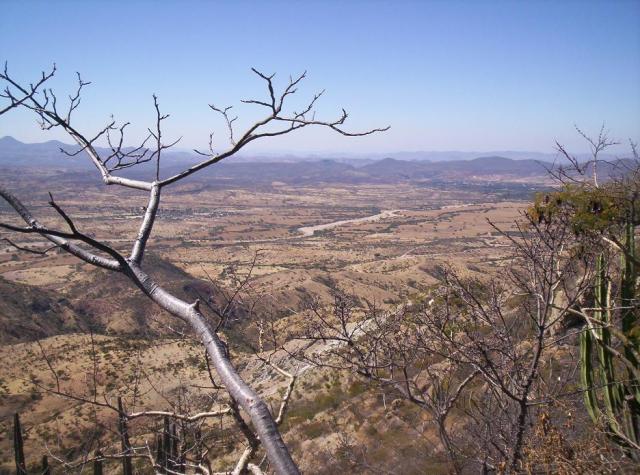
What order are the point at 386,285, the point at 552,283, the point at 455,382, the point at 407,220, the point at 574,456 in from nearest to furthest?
the point at 574,456, the point at 552,283, the point at 455,382, the point at 386,285, the point at 407,220

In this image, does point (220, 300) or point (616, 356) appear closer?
point (616, 356)

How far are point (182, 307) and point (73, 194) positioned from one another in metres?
146

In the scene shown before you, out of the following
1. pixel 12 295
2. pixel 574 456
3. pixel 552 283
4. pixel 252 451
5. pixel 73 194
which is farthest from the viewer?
pixel 73 194

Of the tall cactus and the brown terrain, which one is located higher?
the tall cactus

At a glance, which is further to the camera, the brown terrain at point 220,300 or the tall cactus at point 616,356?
the brown terrain at point 220,300

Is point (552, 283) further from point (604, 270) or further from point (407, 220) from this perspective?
point (407, 220)

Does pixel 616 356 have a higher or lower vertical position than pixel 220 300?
higher

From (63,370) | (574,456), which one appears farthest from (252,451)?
(63,370)

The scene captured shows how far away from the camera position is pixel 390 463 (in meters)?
8.28

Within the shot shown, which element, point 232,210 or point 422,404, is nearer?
point 422,404

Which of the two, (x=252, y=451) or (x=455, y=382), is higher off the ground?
(x=252, y=451)

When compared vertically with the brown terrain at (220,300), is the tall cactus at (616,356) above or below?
above

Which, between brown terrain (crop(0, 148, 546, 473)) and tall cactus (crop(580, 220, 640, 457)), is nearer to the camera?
tall cactus (crop(580, 220, 640, 457))

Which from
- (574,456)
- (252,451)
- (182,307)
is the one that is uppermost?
(182,307)
